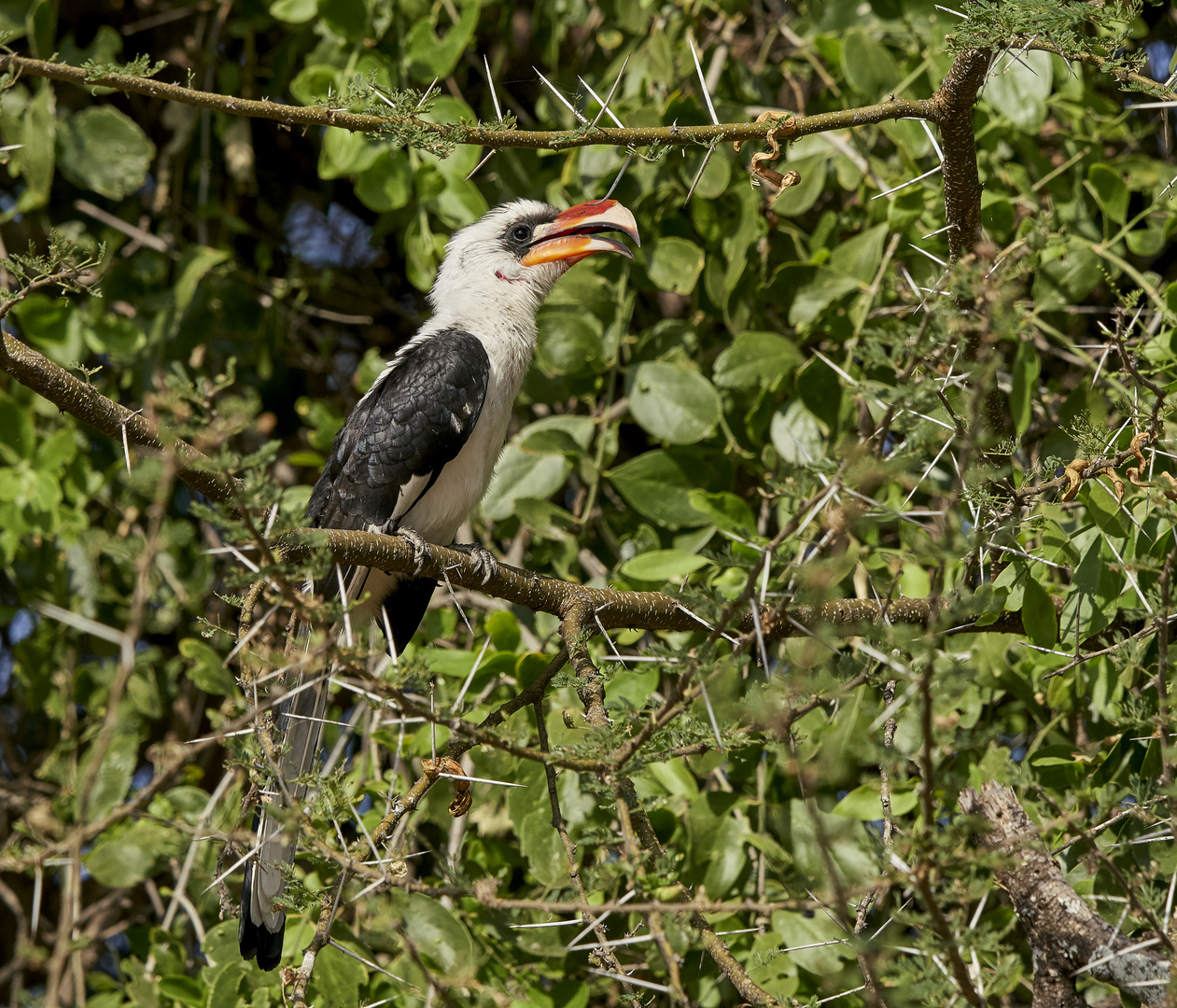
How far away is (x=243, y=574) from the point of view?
1206 millimetres

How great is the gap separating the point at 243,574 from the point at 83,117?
97.7 inches

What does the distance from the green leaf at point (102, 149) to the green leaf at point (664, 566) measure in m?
1.95

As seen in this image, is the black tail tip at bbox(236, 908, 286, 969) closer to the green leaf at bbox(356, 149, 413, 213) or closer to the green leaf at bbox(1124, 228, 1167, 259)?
the green leaf at bbox(356, 149, 413, 213)

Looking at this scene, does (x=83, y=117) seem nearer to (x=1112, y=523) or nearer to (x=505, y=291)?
(x=505, y=291)

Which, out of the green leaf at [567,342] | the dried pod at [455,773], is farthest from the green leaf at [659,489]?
the dried pod at [455,773]

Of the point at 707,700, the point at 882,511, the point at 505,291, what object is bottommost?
the point at 505,291

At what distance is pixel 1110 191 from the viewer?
2.55m

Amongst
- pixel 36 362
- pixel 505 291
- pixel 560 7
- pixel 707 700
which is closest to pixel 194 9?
pixel 560 7

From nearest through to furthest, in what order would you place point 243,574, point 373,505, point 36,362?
point 243,574 → point 36,362 → point 373,505

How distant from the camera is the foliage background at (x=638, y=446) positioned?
1.67 meters

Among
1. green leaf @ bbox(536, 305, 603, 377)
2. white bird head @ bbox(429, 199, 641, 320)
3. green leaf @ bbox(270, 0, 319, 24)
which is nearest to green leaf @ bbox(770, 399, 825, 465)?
green leaf @ bbox(536, 305, 603, 377)

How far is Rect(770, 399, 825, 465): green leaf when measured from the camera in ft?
8.56

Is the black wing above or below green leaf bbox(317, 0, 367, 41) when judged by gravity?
below

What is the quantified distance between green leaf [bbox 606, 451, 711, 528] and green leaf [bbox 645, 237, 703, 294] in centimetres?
48
